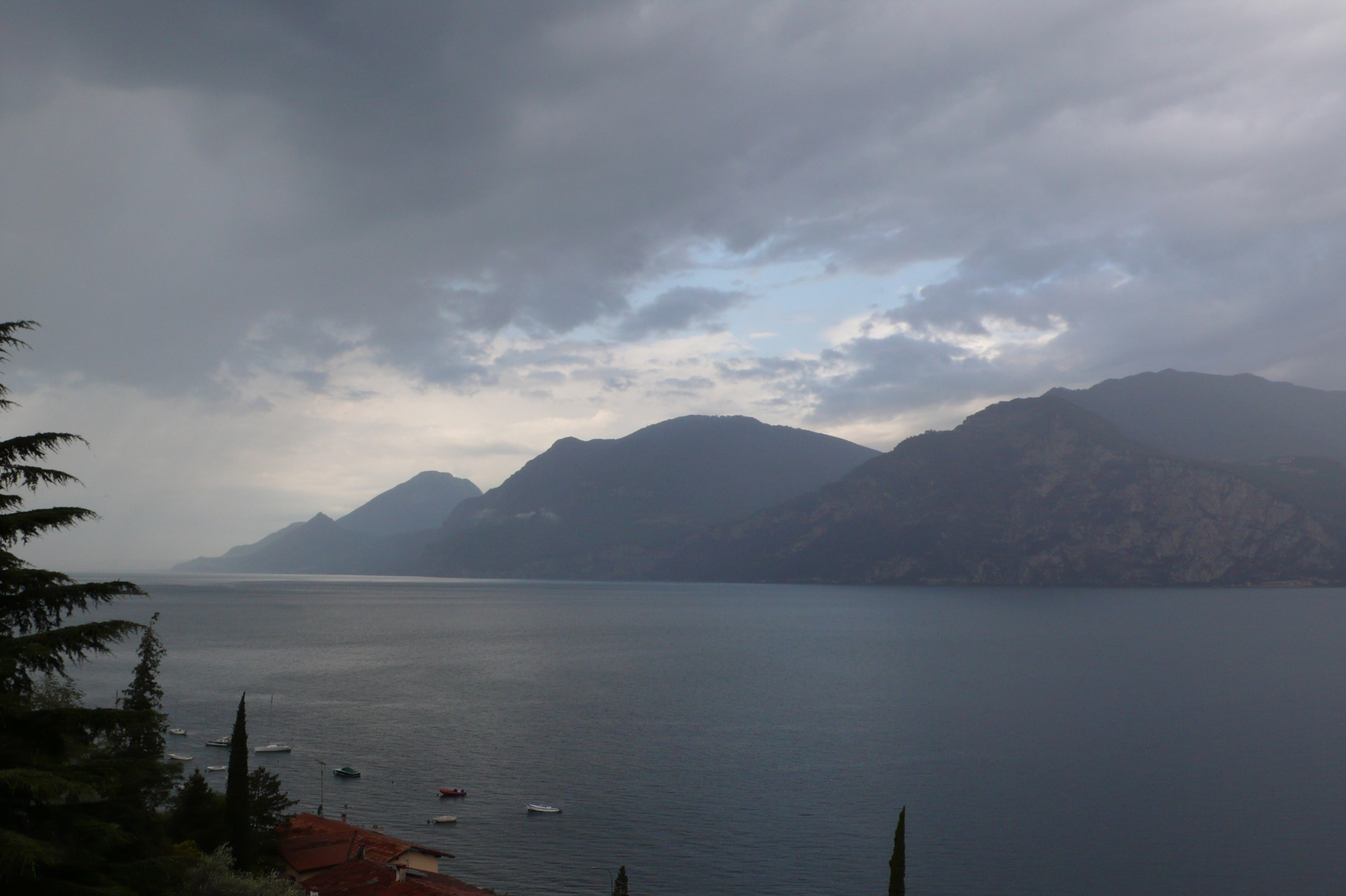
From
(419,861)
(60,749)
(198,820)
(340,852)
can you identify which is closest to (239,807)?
(198,820)

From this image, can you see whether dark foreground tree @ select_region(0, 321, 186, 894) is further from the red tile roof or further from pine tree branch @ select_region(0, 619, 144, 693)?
the red tile roof

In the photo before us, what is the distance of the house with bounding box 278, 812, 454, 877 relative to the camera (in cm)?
4797

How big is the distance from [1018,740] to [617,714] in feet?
164

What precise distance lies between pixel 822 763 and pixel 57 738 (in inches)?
3038

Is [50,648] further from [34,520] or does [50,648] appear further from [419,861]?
[419,861]

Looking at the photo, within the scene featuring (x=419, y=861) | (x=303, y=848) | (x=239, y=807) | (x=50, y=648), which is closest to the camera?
(x=50, y=648)

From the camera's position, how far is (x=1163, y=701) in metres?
115

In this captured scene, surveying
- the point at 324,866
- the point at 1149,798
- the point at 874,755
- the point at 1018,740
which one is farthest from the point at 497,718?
the point at 1149,798

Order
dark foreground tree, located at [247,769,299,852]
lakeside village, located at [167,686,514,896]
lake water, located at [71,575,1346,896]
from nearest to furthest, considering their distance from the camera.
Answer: lakeside village, located at [167,686,514,896], dark foreground tree, located at [247,769,299,852], lake water, located at [71,575,1346,896]

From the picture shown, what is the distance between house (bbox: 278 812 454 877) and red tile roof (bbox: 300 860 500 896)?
61cm

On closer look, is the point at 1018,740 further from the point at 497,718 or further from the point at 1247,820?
the point at 497,718

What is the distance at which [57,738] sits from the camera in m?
14.9

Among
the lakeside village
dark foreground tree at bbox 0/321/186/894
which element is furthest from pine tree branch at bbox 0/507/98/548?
the lakeside village

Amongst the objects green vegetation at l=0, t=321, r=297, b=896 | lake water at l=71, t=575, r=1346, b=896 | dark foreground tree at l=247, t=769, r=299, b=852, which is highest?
green vegetation at l=0, t=321, r=297, b=896
